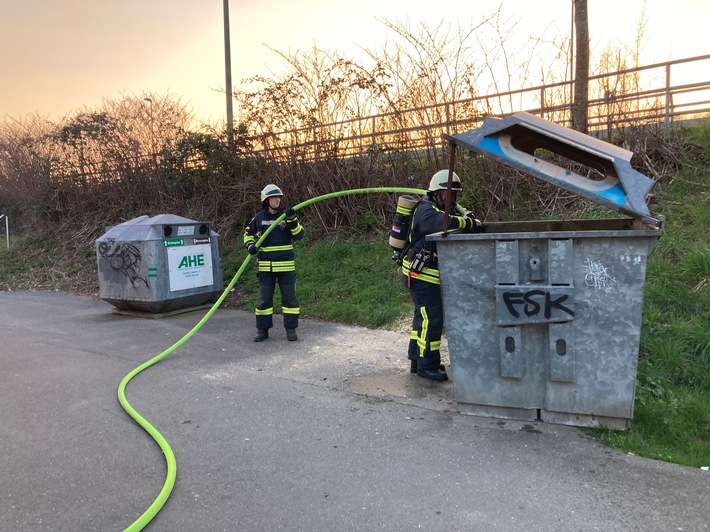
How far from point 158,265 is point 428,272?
4477mm

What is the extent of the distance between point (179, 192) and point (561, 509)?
12.1 meters

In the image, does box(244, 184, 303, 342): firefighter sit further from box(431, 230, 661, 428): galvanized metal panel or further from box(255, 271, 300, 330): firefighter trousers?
box(431, 230, 661, 428): galvanized metal panel

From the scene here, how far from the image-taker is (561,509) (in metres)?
2.69

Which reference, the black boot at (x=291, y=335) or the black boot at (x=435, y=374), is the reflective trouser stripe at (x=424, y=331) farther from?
the black boot at (x=291, y=335)

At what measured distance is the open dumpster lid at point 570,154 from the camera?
3303 millimetres

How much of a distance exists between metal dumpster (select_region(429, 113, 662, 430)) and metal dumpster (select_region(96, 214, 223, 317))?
499cm

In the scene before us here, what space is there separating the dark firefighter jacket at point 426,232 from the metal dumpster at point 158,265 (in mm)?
4240

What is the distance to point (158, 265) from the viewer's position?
7.39m

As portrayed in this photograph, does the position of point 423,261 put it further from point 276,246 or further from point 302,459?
point 276,246

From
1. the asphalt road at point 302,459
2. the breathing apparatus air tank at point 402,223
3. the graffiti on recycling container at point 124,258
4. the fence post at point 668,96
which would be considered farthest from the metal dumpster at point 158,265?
the fence post at point 668,96

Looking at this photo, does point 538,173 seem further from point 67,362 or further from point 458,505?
point 67,362

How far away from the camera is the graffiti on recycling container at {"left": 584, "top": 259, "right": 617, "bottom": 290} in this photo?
3342mm

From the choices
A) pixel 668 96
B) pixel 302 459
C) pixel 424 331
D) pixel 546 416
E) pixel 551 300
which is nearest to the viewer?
pixel 302 459

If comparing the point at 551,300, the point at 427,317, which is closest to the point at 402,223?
the point at 427,317
